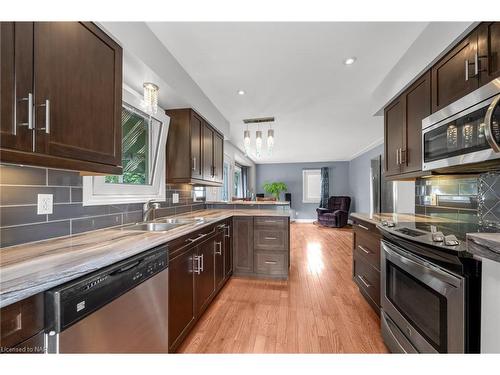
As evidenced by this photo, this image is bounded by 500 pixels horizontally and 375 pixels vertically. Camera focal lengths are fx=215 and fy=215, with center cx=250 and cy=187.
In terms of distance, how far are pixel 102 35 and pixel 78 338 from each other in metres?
1.57

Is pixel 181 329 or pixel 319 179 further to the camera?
pixel 319 179

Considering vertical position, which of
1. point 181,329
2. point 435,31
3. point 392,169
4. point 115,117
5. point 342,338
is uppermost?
point 435,31

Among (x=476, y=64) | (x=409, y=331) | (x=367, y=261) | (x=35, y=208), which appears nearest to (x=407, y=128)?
(x=476, y=64)

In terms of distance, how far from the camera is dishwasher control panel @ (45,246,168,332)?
0.75 m

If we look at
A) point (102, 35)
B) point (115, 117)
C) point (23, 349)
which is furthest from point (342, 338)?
point (102, 35)

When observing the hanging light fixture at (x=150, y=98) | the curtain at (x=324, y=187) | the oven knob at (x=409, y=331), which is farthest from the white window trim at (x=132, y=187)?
the curtain at (x=324, y=187)

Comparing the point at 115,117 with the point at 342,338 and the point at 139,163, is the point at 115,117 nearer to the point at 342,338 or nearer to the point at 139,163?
the point at 139,163

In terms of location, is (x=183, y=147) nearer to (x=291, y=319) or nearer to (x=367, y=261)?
(x=291, y=319)

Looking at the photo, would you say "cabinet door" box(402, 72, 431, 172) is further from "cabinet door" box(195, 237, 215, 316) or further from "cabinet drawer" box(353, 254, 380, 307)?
"cabinet door" box(195, 237, 215, 316)

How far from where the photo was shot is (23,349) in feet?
2.24

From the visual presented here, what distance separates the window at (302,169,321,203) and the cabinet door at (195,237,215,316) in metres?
7.02

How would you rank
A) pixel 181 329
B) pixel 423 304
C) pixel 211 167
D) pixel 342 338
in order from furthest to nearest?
pixel 211 167 → pixel 342 338 → pixel 181 329 → pixel 423 304

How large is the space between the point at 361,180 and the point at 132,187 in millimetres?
6829

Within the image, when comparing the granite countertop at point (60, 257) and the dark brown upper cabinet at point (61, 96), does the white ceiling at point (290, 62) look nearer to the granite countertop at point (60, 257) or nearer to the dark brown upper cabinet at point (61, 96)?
the dark brown upper cabinet at point (61, 96)
